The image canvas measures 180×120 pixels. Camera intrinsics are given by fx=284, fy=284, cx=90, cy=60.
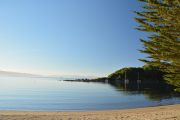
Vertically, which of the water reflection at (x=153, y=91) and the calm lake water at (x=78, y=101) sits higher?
the water reflection at (x=153, y=91)

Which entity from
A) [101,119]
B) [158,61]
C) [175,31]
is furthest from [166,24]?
[101,119]

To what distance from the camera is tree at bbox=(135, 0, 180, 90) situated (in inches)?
543

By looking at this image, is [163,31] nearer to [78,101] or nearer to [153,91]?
[78,101]

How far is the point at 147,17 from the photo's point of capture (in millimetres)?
15367

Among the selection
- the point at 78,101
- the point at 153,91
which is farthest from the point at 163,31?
the point at 153,91

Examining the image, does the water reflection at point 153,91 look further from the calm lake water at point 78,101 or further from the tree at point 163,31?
the tree at point 163,31

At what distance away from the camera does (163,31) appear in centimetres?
1459

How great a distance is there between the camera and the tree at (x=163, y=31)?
13805 mm

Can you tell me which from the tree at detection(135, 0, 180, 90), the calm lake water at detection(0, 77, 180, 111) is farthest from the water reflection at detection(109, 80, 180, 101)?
the tree at detection(135, 0, 180, 90)

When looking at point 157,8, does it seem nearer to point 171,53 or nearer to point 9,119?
point 171,53

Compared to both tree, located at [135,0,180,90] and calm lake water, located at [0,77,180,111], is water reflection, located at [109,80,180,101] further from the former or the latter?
tree, located at [135,0,180,90]

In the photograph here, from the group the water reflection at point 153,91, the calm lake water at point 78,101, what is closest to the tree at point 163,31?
the calm lake water at point 78,101

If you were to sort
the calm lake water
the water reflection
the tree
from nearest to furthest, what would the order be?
the tree < the calm lake water < the water reflection

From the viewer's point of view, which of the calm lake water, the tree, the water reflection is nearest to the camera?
the tree
